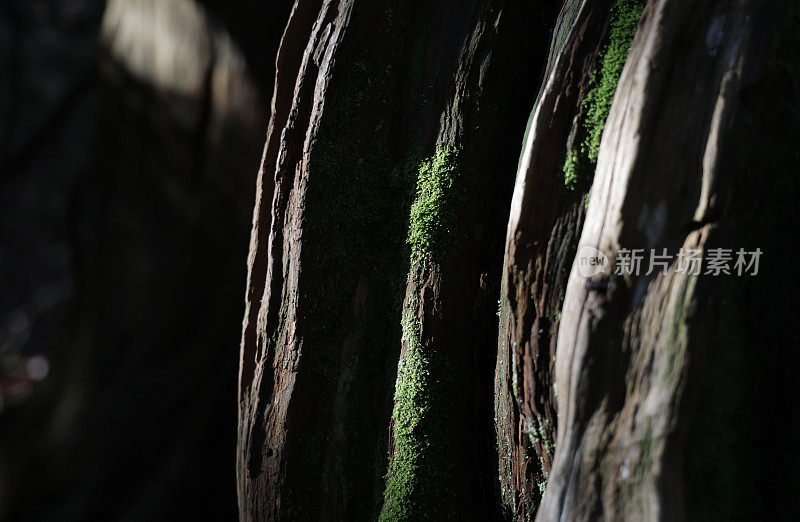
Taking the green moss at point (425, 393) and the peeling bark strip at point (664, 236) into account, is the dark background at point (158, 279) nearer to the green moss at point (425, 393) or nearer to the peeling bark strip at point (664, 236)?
the green moss at point (425, 393)

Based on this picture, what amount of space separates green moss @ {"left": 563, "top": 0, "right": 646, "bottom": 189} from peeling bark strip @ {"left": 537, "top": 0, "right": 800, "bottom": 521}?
58 mm

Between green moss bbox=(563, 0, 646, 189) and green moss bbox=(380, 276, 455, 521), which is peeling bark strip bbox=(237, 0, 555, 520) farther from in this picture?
green moss bbox=(563, 0, 646, 189)

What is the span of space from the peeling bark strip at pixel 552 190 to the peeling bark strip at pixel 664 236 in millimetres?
68

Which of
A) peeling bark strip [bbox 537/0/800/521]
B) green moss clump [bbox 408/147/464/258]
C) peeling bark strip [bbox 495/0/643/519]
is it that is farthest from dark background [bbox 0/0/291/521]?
peeling bark strip [bbox 537/0/800/521]

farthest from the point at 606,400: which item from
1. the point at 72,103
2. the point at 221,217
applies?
the point at 72,103

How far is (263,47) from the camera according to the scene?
142 cm

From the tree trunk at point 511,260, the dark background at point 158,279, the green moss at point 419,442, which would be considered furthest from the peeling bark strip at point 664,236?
the dark background at point 158,279

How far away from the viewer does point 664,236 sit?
664 millimetres

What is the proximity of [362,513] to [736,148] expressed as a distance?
0.67 meters

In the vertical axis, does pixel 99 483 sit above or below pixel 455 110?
below

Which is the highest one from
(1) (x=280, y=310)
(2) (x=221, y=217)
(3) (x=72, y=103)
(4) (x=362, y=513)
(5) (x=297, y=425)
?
(3) (x=72, y=103)

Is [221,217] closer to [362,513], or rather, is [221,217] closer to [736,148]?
[362,513]

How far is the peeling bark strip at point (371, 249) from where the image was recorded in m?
0.86

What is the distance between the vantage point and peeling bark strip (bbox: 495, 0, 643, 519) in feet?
2.45
